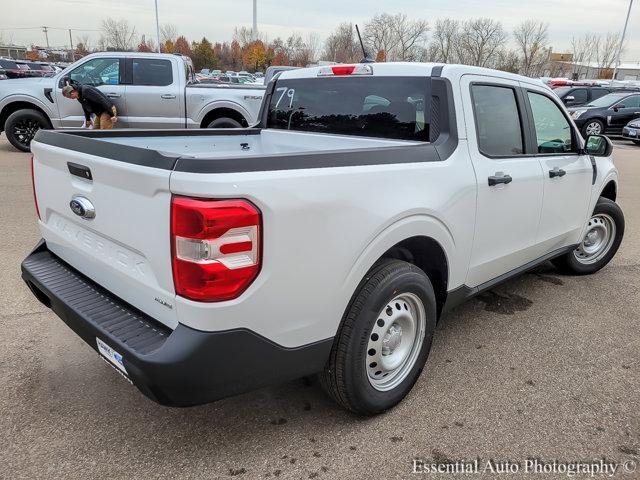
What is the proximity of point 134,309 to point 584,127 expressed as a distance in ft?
61.0

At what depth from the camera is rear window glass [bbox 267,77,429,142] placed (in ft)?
10.1

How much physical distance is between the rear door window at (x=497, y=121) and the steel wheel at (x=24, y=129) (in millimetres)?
9885

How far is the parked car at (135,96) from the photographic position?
979cm

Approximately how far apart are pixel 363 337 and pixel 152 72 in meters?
9.16

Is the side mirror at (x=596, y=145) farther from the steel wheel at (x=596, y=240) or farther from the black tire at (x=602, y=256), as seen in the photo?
the steel wheel at (x=596, y=240)

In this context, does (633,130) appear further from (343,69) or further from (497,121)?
(343,69)

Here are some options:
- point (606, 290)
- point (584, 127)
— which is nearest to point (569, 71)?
point (584, 127)

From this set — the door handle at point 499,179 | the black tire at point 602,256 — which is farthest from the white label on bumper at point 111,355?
the black tire at point 602,256

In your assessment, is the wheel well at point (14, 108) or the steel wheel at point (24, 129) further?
the steel wheel at point (24, 129)

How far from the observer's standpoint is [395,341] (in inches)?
107

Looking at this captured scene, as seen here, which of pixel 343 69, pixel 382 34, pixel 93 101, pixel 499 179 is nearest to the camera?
pixel 499 179

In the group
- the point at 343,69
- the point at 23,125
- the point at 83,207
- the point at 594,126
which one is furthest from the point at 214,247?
the point at 594,126

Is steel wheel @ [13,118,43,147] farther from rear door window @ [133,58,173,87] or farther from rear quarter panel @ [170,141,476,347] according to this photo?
rear quarter panel @ [170,141,476,347]

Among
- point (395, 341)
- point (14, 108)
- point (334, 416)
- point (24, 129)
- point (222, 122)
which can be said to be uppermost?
point (14, 108)
